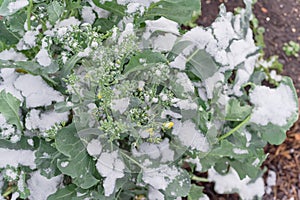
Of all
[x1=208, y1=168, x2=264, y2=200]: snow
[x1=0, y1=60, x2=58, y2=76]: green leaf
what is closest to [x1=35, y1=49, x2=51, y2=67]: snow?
[x1=0, y1=60, x2=58, y2=76]: green leaf

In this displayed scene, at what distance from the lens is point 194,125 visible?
1.19 meters

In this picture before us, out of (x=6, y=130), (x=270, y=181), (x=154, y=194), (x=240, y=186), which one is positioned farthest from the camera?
(x=270, y=181)

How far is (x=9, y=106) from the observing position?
118 centimetres

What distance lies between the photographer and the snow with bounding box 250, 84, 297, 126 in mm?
1485

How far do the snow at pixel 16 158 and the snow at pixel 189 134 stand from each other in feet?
1.19

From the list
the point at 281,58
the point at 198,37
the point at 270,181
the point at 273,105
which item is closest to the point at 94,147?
the point at 198,37

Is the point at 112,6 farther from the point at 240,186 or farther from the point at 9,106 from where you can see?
the point at 240,186

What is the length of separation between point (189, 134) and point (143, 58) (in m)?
0.23

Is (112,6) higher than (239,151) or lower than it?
higher

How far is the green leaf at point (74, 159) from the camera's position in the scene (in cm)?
113

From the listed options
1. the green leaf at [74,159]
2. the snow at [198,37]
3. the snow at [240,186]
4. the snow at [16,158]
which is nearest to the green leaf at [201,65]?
the snow at [198,37]

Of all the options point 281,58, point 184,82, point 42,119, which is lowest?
point 281,58

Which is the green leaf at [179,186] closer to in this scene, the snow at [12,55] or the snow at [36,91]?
the snow at [36,91]

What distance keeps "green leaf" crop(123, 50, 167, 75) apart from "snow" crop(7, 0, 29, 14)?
27 centimetres
